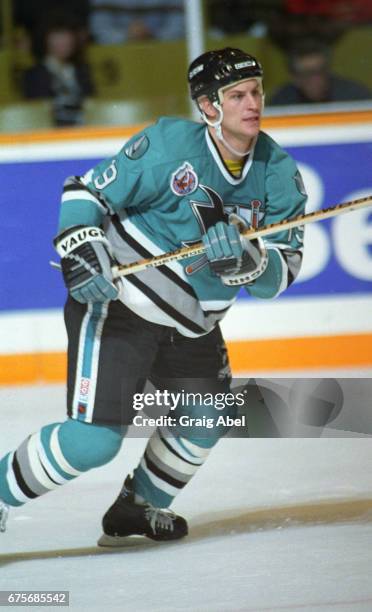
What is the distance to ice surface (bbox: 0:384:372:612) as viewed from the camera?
216 cm

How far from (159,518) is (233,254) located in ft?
1.99

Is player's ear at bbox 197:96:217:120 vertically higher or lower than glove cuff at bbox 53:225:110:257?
higher

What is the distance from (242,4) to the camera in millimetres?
3715

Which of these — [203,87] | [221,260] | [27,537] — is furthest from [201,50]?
[27,537]

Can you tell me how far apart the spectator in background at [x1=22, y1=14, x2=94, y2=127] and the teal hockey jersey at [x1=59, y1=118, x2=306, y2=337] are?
1.23 meters

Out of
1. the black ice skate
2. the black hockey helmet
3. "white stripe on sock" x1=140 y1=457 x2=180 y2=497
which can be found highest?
the black hockey helmet

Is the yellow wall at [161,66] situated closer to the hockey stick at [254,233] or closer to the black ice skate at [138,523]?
the hockey stick at [254,233]

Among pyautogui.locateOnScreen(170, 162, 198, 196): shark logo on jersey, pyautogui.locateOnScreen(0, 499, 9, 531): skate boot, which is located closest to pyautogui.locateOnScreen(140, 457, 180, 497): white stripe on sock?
pyautogui.locateOnScreen(0, 499, 9, 531): skate boot

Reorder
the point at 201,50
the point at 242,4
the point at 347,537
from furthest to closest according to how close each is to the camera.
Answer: the point at 242,4 < the point at 201,50 < the point at 347,537

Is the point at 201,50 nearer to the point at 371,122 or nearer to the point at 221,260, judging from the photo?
the point at 371,122

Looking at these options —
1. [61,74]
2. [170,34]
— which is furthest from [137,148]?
[170,34]

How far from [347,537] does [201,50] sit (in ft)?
5.00

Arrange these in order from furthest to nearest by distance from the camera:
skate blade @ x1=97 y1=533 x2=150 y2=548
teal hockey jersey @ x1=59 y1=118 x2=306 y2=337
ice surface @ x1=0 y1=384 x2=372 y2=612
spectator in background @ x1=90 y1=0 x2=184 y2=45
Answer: spectator in background @ x1=90 y1=0 x2=184 y2=45, skate blade @ x1=97 y1=533 x2=150 y2=548, teal hockey jersey @ x1=59 y1=118 x2=306 y2=337, ice surface @ x1=0 y1=384 x2=372 y2=612

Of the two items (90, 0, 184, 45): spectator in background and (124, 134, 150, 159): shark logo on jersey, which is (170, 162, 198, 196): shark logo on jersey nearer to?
(124, 134, 150, 159): shark logo on jersey
